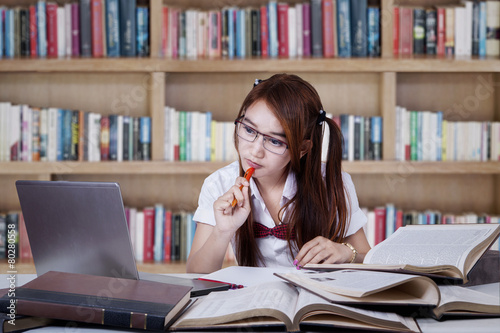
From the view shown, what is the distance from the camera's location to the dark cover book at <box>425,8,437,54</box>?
2.39 meters

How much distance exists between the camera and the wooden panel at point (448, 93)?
2.56 meters

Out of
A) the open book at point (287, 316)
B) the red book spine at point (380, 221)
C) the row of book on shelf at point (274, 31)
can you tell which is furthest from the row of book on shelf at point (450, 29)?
the open book at point (287, 316)

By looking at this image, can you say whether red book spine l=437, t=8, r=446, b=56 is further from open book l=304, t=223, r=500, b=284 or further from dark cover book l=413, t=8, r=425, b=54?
open book l=304, t=223, r=500, b=284

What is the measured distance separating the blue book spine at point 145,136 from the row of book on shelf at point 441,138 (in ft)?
3.54

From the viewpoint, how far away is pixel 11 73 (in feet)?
8.24

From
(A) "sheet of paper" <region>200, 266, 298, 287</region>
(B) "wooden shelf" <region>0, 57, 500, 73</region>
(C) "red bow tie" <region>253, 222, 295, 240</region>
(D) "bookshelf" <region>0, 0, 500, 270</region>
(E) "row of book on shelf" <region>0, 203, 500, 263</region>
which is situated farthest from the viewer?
(D) "bookshelf" <region>0, 0, 500, 270</region>

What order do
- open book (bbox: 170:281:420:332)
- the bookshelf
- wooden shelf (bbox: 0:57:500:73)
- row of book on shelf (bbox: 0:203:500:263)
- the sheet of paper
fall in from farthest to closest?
the bookshelf, row of book on shelf (bbox: 0:203:500:263), wooden shelf (bbox: 0:57:500:73), the sheet of paper, open book (bbox: 170:281:420:332)

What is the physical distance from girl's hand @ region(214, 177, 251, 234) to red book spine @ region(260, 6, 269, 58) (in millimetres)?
1246

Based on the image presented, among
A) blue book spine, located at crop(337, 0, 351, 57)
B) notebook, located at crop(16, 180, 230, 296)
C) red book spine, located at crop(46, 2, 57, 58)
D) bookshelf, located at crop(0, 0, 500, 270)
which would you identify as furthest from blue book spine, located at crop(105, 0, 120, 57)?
notebook, located at crop(16, 180, 230, 296)

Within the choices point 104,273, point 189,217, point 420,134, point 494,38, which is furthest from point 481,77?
point 104,273

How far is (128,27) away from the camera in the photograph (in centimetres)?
237

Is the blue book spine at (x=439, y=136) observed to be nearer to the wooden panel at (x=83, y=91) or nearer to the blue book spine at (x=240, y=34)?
the blue book spine at (x=240, y=34)

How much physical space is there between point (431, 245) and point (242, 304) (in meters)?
0.45

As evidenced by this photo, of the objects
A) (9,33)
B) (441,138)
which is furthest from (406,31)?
(9,33)
